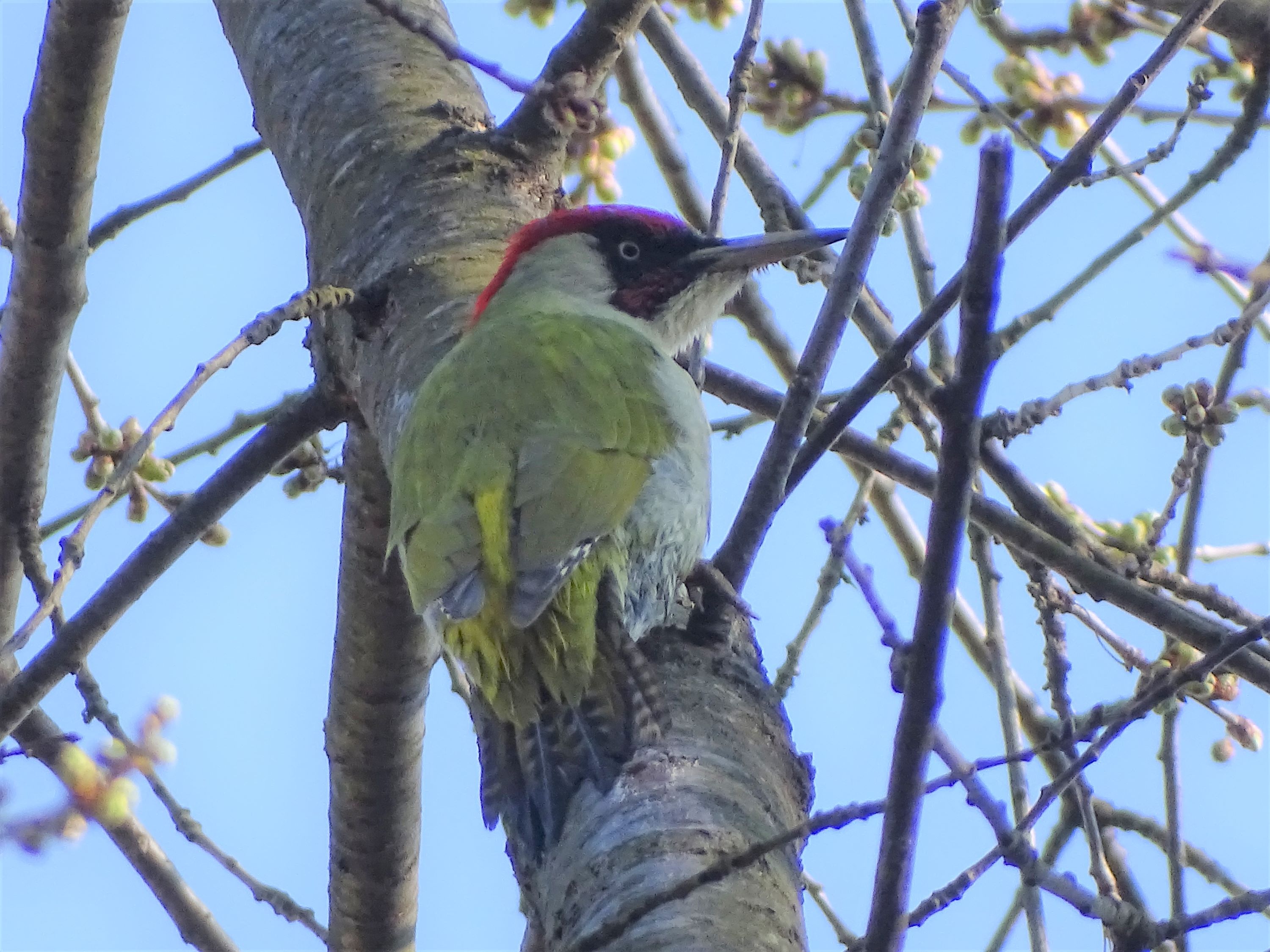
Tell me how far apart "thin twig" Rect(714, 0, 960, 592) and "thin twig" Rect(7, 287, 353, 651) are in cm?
83

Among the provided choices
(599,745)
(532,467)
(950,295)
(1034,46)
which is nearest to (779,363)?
(1034,46)

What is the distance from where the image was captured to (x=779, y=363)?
4.23 m

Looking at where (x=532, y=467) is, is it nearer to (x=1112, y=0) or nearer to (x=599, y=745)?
(x=599, y=745)

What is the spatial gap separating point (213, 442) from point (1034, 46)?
227 centimetres

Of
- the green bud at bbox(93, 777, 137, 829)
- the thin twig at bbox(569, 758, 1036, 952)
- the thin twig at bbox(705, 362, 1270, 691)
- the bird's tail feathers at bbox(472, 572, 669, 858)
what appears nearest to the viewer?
the thin twig at bbox(569, 758, 1036, 952)

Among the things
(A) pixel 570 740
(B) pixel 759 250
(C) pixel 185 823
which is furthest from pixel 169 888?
(B) pixel 759 250

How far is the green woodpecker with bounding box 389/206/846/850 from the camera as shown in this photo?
7.80 feet

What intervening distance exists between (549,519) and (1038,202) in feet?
4.09

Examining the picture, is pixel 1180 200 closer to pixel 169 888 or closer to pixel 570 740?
pixel 570 740

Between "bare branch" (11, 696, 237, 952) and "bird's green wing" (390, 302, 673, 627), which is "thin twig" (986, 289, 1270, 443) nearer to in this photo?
"bird's green wing" (390, 302, 673, 627)

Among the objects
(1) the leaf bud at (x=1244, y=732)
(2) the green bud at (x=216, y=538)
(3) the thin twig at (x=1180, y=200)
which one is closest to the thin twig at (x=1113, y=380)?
(3) the thin twig at (x=1180, y=200)

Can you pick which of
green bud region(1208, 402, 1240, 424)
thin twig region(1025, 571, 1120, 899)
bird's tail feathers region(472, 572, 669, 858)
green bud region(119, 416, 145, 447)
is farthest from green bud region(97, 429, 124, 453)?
green bud region(1208, 402, 1240, 424)

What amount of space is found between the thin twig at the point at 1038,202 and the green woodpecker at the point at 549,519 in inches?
24.0

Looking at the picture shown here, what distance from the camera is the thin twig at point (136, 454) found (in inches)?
93.0
